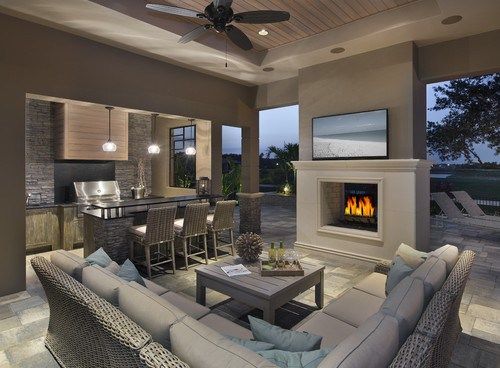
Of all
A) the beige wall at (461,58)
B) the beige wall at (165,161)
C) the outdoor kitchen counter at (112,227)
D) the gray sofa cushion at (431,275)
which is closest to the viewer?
the gray sofa cushion at (431,275)

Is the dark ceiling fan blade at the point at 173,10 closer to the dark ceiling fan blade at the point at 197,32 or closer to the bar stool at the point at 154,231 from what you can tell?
the dark ceiling fan blade at the point at 197,32

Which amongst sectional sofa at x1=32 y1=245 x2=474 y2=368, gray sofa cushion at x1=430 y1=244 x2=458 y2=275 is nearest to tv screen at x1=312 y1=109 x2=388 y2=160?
gray sofa cushion at x1=430 y1=244 x2=458 y2=275

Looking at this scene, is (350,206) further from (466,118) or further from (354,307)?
(466,118)

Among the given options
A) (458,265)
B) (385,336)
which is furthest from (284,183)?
(385,336)

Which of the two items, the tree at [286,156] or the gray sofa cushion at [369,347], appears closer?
the gray sofa cushion at [369,347]

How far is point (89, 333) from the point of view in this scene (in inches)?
68.4

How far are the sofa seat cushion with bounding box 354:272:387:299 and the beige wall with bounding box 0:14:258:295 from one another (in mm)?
3934

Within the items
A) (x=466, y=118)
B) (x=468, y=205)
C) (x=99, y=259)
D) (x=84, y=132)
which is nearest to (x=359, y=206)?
(x=468, y=205)

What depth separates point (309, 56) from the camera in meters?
4.93

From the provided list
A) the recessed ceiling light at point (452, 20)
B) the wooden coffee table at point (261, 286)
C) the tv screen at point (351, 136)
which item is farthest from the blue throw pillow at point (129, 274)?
the recessed ceiling light at point (452, 20)

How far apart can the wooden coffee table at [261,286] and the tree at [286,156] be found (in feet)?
25.0

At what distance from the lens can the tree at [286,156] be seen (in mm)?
10555

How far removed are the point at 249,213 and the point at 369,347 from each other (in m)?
5.69

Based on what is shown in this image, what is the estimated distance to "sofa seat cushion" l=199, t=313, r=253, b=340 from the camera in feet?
6.51
